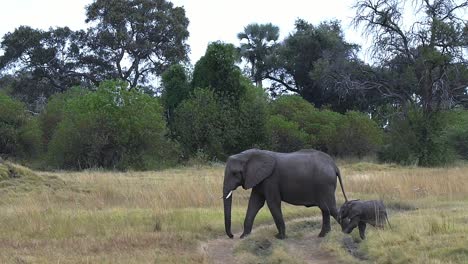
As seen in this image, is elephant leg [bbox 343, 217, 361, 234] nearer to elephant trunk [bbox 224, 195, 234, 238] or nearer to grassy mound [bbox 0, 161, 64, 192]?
elephant trunk [bbox 224, 195, 234, 238]

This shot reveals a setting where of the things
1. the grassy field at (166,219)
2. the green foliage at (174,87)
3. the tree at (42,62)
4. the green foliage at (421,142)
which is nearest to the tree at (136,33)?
the tree at (42,62)

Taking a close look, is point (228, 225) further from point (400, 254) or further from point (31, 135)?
point (31, 135)

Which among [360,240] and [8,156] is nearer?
[360,240]

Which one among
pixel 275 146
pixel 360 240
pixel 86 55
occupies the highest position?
pixel 86 55

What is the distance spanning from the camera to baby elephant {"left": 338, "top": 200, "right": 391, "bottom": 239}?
480 inches

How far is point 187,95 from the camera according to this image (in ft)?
137

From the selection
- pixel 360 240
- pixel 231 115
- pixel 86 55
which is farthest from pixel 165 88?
pixel 360 240

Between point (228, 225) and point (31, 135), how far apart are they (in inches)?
1206

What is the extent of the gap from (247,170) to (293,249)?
6.83ft

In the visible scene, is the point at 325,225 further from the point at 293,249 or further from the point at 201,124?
the point at 201,124

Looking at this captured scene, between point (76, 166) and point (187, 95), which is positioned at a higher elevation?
point (187, 95)

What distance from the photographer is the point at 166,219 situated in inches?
561

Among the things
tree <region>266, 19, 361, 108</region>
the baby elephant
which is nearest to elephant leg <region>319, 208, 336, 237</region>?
the baby elephant

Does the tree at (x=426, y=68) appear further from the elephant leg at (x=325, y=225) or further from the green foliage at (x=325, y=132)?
the elephant leg at (x=325, y=225)
